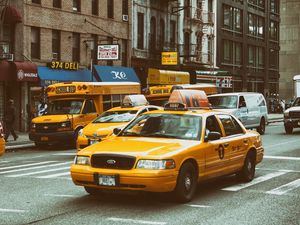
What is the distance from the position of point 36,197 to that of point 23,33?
22172 mm

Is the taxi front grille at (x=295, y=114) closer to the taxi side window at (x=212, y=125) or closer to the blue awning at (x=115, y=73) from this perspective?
the blue awning at (x=115, y=73)

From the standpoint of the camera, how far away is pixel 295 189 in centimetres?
1204

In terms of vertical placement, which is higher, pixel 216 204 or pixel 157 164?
pixel 157 164

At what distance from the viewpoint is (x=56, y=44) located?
114 feet

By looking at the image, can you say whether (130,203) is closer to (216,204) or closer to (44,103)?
(216,204)

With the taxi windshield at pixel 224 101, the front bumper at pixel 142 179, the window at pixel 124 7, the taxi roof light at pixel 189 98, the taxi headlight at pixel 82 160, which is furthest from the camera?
the window at pixel 124 7

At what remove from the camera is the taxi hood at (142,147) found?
32.3 ft

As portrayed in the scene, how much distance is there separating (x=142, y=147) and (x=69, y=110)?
1373 centimetres

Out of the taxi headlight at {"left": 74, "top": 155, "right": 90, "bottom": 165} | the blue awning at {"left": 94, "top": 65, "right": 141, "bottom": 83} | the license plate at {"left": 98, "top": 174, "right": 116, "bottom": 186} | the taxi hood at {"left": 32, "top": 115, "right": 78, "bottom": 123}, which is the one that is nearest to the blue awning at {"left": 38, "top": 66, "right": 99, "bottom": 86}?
the blue awning at {"left": 94, "top": 65, "right": 141, "bottom": 83}

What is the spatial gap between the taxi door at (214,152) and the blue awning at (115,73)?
25.5m

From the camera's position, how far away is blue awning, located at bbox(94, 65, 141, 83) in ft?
122

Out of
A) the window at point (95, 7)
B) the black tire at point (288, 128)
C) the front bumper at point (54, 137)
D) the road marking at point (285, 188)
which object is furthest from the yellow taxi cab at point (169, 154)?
the window at point (95, 7)

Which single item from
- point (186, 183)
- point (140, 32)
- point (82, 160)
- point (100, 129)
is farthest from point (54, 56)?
point (186, 183)

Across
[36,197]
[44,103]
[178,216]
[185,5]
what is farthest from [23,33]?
[178,216]
